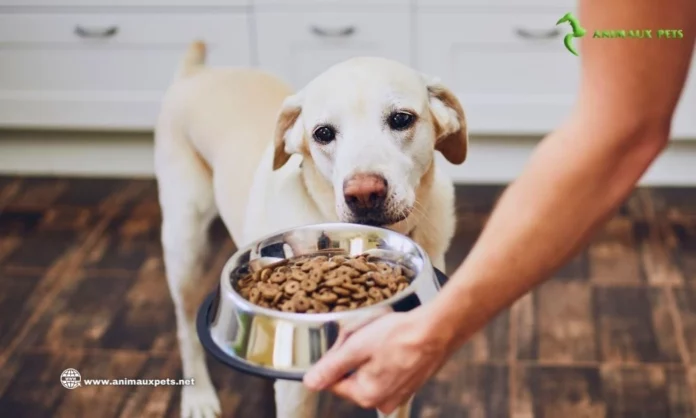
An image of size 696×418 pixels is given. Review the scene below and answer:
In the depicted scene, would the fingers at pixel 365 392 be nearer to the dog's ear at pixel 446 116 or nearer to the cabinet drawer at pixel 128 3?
the dog's ear at pixel 446 116

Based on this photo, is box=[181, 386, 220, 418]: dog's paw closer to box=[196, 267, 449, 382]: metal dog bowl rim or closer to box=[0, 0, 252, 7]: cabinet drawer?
box=[196, 267, 449, 382]: metal dog bowl rim

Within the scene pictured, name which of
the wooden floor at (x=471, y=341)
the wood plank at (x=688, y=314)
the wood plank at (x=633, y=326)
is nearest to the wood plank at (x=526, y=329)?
the wooden floor at (x=471, y=341)

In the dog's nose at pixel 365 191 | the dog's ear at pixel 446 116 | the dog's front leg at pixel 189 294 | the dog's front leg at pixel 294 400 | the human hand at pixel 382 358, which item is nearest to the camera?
the human hand at pixel 382 358

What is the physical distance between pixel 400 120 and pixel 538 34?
1.19m

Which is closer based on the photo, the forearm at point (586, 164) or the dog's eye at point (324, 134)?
the forearm at point (586, 164)

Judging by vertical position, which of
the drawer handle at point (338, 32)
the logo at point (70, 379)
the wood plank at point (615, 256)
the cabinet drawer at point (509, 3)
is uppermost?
the cabinet drawer at point (509, 3)

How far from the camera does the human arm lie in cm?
71

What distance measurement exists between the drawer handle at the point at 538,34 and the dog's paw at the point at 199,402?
1.11 metres

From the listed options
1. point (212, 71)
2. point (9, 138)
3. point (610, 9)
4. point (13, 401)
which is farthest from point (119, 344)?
point (610, 9)

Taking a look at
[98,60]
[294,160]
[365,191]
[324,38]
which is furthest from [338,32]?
[365,191]

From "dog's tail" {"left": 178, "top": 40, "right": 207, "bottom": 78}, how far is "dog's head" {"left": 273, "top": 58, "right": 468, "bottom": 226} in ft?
1.68

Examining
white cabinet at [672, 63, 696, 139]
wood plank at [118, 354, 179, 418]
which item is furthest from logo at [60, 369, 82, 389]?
white cabinet at [672, 63, 696, 139]

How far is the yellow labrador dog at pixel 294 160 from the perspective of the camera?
3.71 feet

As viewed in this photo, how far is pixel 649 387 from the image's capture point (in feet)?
5.69
